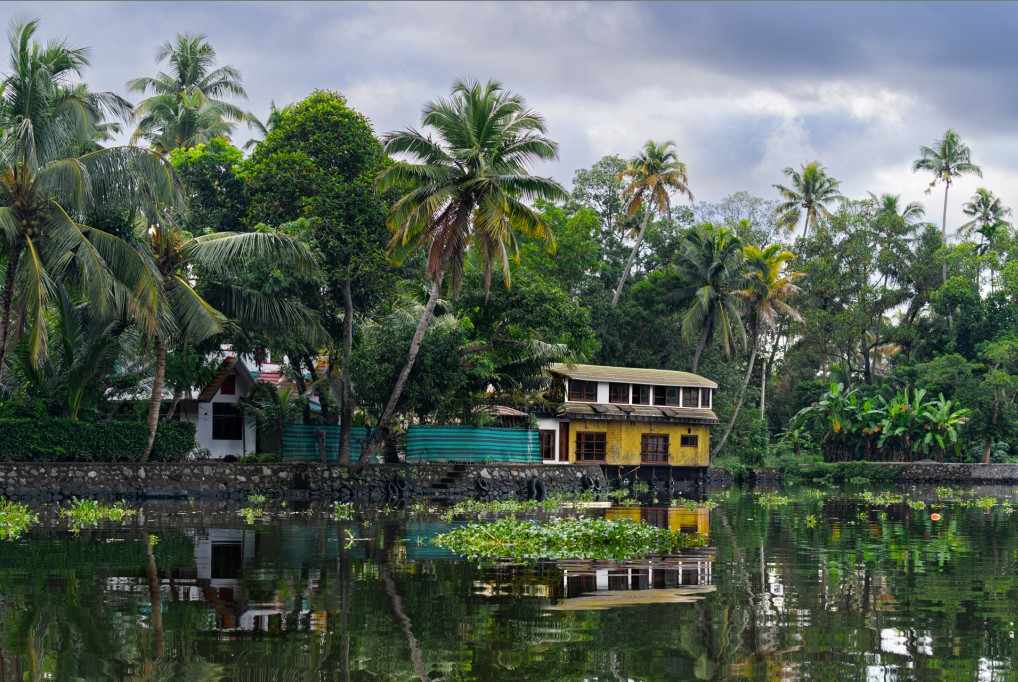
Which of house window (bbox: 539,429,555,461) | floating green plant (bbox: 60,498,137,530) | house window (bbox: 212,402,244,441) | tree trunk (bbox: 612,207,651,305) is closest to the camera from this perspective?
floating green plant (bbox: 60,498,137,530)

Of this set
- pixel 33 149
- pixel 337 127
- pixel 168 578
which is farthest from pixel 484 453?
pixel 168 578

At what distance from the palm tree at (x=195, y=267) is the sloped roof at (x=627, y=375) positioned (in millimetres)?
16016

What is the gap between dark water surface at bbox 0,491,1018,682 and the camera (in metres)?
8.76

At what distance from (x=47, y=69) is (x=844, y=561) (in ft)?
73.1

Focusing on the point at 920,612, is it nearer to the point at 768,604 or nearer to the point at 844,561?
the point at 768,604

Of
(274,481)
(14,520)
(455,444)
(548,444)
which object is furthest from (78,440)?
(548,444)

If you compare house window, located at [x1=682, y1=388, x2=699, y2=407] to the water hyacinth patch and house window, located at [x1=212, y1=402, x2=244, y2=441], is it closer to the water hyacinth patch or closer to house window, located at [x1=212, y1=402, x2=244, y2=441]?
house window, located at [x1=212, y1=402, x2=244, y2=441]

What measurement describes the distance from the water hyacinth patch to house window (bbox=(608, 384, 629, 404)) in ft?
108

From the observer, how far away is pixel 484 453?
42.5m

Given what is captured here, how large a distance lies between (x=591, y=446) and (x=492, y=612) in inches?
1573

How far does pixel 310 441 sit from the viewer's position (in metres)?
42.4

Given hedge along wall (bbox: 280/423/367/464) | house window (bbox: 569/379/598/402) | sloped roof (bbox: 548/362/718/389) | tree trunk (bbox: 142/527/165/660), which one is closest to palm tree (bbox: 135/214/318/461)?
hedge along wall (bbox: 280/423/367/464)

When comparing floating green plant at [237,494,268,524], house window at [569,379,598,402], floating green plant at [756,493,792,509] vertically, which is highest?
house window at [569,379,598,402]

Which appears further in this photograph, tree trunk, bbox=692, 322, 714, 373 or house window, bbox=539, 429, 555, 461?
tree trunk, bbox=692, 322, 714, 373
